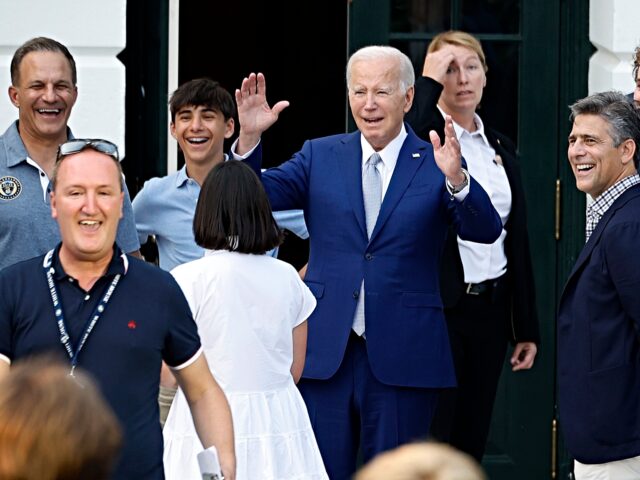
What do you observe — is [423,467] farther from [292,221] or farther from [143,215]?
[292,221]

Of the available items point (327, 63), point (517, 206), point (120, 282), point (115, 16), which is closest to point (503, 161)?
point (517, 206)

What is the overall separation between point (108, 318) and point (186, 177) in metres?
2.02

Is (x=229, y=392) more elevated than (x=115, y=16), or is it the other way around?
(x=115, y=16)

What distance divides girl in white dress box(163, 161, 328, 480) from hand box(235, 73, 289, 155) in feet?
1.78

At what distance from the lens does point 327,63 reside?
9133mm

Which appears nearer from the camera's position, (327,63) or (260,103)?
(260,103)

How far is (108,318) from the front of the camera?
345cm

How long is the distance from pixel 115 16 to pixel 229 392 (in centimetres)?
220

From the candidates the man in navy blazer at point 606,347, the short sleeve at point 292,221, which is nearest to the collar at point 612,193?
the man in navy blazer at point 606,347

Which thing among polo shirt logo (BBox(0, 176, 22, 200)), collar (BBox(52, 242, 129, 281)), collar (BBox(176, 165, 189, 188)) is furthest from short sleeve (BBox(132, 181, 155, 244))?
collar (BBox(52, 242, 129, 281))

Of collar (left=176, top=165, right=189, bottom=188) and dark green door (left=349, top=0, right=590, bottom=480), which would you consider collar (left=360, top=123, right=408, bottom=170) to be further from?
dark green door (left=349, top=0, right=590, bottom=480)

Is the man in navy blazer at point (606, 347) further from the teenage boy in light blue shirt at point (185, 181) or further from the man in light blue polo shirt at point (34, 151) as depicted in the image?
the man in light blue polo shirt at point (34, 151)

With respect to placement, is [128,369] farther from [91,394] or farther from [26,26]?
[26,26]

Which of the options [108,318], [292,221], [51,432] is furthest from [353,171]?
[51,432]
